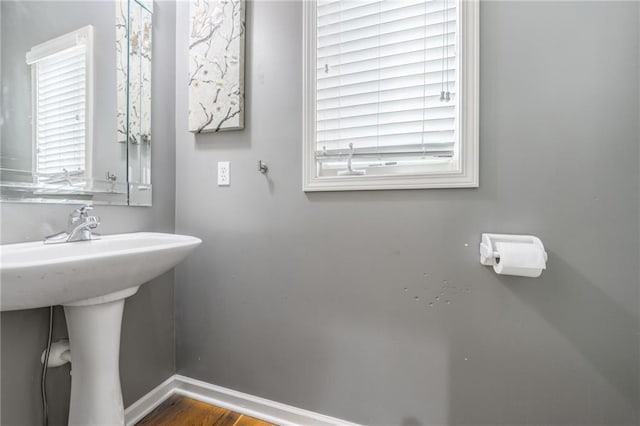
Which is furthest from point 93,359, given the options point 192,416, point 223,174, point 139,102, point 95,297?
point 139,102

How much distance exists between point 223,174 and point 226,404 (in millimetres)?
1074

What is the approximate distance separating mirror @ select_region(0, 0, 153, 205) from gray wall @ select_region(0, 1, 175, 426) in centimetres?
5

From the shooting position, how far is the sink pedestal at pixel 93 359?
2.61ft

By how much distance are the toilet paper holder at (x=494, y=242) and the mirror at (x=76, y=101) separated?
1369 mm

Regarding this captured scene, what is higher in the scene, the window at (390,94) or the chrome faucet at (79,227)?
the window at (390,94)

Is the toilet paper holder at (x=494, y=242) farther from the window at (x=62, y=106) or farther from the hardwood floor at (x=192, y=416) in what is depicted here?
the window at (x=62, y=106)

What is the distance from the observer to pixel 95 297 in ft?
2.49

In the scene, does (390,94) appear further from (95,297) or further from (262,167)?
(95,297)

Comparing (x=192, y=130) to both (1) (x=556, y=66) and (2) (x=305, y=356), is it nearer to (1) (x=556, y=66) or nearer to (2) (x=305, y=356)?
(2) (x=305, y=356)

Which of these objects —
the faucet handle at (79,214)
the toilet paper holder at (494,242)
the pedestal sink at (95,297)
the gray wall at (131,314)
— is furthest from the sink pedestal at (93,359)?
the toilet paper holder at (494,242)

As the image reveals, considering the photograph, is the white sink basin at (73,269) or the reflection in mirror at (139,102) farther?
the reflection in mirror at (139,102)

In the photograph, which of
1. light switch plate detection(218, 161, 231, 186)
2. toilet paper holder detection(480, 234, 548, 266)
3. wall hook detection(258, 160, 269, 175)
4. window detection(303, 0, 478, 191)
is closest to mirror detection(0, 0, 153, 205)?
light switch plate detection(218, 161, 231, 186)

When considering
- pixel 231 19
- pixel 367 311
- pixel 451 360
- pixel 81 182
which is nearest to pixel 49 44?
pixel 81 182

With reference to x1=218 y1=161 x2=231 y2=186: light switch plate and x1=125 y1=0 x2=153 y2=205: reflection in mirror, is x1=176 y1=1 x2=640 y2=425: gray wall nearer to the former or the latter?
x1=218 y1=161 x2=231 y2=186: light switch plate
